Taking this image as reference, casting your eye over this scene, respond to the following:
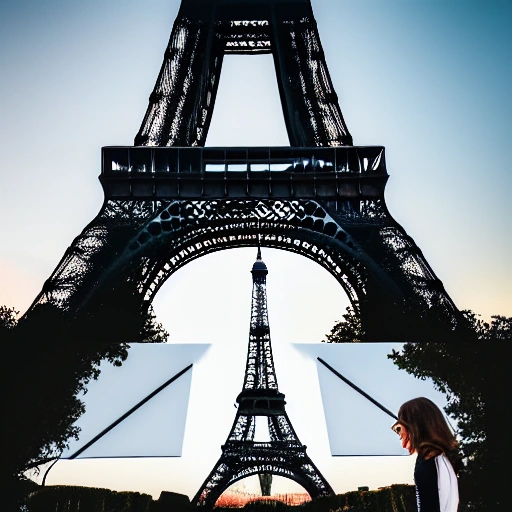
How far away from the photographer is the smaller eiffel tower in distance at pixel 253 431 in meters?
7.11

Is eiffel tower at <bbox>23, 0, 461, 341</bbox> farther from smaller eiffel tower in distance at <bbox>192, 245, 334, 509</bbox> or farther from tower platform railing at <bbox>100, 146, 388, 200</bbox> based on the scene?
smaller eiffel tower in distance at <bbox>192, 245, 334, 509</bbox>

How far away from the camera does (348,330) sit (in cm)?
962

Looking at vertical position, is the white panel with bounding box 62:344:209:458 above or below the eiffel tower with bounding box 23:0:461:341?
below

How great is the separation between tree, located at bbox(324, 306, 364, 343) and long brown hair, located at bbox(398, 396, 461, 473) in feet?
22.7

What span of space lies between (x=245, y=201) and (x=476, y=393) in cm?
424

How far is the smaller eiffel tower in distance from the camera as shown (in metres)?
7.11

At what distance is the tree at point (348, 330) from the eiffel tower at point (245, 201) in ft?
0.70

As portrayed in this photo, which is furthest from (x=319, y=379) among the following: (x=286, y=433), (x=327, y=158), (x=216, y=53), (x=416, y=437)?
(x=216, y=53)

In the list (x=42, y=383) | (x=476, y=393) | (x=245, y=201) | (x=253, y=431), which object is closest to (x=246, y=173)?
(x=245, y=201)

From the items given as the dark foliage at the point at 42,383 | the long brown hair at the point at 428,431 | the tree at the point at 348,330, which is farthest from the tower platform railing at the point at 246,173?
the long brown hair at the point at 428,431

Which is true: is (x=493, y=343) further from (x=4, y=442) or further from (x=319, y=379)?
(x=4, y=442)

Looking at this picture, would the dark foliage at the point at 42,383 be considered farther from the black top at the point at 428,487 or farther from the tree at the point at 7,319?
the black top at the point at 428,487

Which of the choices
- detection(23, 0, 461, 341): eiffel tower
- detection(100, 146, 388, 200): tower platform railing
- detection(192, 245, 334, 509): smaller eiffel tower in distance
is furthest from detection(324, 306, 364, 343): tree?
detection(100, 146, 388, 200): tower platform railing

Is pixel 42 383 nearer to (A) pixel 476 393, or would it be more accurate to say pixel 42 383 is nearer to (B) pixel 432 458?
(A) pixel 476 393
